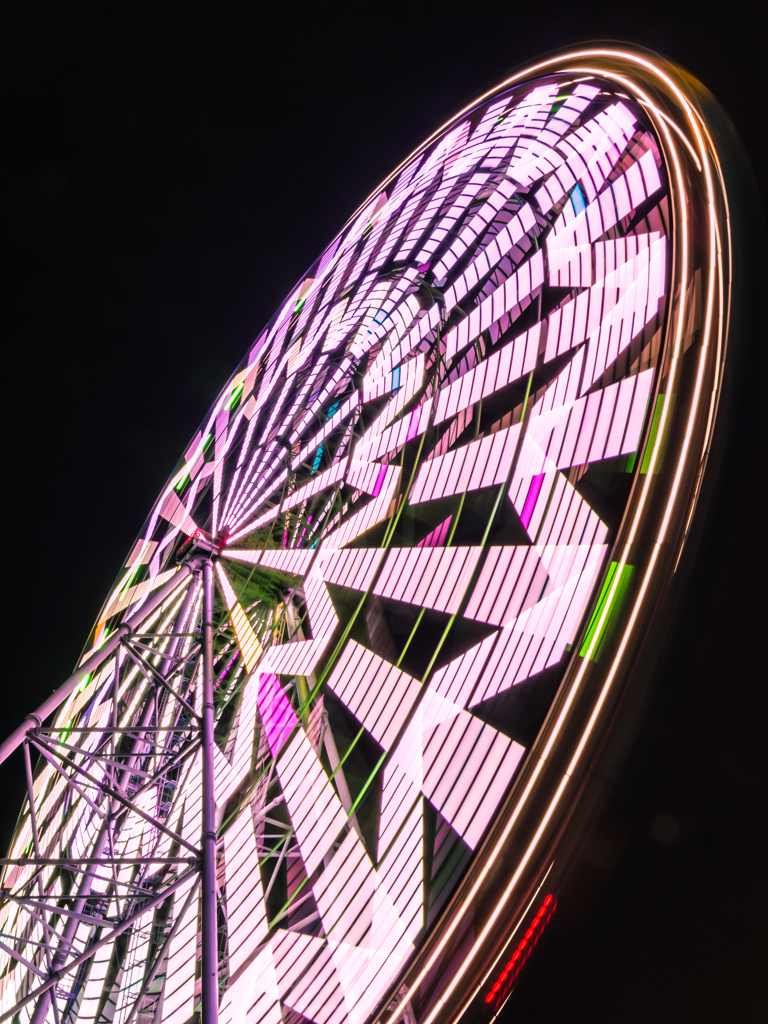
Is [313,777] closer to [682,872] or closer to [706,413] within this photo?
[682,872]

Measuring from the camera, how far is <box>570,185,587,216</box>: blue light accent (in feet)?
14.2

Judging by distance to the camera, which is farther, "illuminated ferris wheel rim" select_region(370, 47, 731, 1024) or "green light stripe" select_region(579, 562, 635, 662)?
"green light stripe" select_region(579, 562, 635, 662)

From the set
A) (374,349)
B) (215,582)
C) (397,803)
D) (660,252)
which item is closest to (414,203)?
(374,349)

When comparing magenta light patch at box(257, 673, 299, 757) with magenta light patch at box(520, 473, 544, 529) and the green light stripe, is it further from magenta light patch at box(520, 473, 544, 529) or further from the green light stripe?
the green light stripe

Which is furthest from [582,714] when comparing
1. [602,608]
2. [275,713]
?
[275,713]

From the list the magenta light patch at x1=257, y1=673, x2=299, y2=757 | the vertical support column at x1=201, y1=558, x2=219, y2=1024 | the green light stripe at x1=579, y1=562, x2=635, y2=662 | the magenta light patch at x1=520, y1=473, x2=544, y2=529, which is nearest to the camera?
the green light stripe at x1=579, y1=562, x2=635, y2=662

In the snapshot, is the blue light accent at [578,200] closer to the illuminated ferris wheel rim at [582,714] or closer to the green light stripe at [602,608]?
the illuminated ferris wheel rim at [582,714]

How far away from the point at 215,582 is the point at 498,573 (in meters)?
4.25

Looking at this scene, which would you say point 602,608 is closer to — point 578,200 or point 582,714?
point 582,714

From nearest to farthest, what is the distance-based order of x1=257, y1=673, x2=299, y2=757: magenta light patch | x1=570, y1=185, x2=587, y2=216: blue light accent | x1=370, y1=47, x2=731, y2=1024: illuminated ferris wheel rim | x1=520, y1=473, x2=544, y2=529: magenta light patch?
x1=370, y1=47, x2=731, y2=1024: illuminated ferris wheel rim → x1=520, y1=473, x2=544, y2=529: magenta light patch → x1=570, y1=185, x2=587, y2=216: blue light accent → x1=257, y1=673, x2=299, y2=757: magenta light patch

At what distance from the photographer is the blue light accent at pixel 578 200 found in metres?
4.32

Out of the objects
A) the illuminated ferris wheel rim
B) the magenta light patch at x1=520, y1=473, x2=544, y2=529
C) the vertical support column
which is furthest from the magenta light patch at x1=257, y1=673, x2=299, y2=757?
the illuminated ferris wheel rim

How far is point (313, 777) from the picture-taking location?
3.98m

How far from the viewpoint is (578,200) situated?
4.40 m
